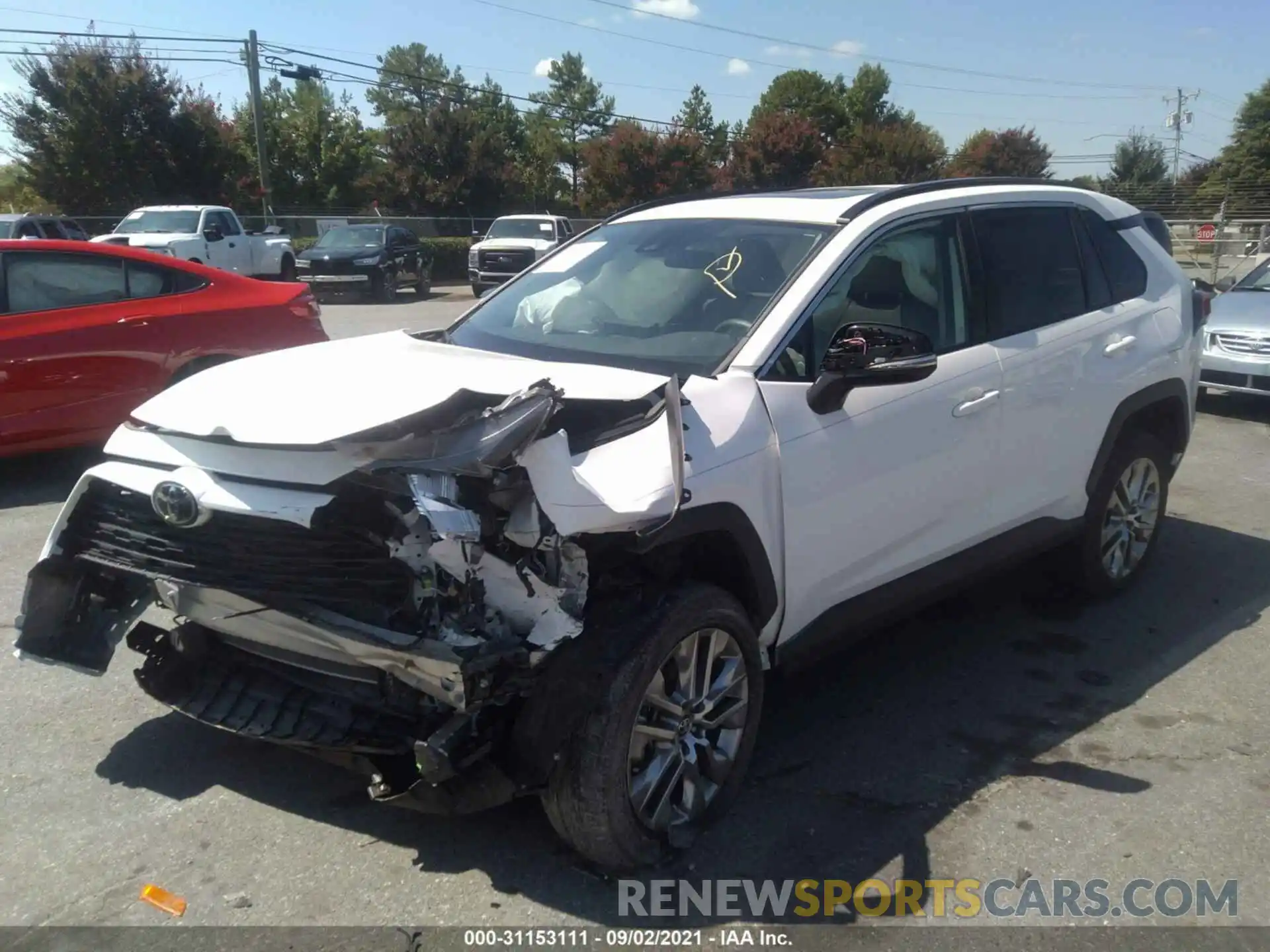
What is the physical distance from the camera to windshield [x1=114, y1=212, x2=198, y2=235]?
70.6 feet

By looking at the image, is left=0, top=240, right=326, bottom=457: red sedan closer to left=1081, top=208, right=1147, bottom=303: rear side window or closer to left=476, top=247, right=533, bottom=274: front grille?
left=1081, top=208, right=1147, bottom=303: rear side window

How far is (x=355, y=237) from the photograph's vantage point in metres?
25.8

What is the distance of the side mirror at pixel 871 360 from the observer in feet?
11.7

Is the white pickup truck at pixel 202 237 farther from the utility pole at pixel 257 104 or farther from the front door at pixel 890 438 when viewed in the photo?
the front door at pixel 890 438

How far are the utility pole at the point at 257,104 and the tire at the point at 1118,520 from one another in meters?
32.7

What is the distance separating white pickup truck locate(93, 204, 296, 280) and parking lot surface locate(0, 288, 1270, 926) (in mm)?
17397

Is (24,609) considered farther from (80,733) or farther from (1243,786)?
(1243,786)

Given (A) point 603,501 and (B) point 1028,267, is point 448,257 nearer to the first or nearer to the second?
(B) point 1028,267

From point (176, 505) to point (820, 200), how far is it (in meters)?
2.63

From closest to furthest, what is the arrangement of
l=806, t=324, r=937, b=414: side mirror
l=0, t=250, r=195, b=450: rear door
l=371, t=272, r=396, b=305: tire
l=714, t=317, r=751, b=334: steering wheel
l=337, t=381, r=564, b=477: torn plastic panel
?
l=337, t=381, r=564, b=477: torn plastic panel, l=806, t=324, r=937, b=414: side mirror, l=714, t=317, r=751, b=334: steering wheel, l=0, t=250, r=195, b=450: rear door, l=371, t=272, r=396, b=305: tire

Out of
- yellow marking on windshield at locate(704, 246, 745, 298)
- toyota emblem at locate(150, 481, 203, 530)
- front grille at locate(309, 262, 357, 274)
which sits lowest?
toyota emblem at locate(150, 481, 203, 530)

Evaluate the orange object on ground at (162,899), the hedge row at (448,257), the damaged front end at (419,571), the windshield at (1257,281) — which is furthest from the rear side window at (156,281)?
the hedge row at (448,257)

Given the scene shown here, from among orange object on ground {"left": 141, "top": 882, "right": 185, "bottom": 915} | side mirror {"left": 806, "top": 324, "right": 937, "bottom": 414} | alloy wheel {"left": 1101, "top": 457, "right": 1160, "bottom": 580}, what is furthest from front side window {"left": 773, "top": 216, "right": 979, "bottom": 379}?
orange object on ground {"left": 141, "top": 882, "right": 185, "bottom": 915}

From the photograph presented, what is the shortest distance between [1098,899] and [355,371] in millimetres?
2714
